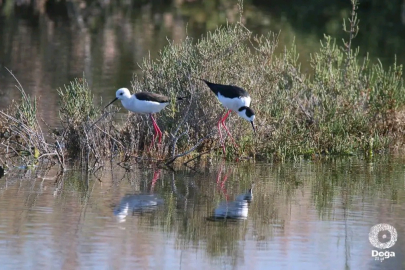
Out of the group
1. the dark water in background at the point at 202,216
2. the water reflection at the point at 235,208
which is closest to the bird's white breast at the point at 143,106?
the dark water in background at the point at 202,216

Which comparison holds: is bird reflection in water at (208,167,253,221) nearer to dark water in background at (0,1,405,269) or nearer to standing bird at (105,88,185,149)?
dark water in background at (0,1,405,269)

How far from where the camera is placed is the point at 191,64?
1114 centimetres

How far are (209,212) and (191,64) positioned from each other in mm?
3253

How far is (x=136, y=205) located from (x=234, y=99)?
94.3 inches

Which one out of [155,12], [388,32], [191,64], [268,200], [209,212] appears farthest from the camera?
[155,12]

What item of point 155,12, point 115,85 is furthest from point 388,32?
point 115,85

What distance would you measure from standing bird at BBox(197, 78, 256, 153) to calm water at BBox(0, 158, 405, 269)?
0.55 m

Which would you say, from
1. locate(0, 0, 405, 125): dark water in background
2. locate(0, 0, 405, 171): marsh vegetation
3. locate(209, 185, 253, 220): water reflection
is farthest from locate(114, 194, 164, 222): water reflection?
locate(0, 0, 405, 125): dark water in background

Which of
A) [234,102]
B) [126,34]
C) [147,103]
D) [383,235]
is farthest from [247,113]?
[126,34]

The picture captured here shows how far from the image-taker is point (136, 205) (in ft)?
27.5

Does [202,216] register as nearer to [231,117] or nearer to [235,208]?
[235,208]

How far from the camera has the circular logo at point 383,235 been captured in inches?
289

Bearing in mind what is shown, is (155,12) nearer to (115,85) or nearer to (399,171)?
(115,85)

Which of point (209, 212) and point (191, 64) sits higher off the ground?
point (191, 64)
